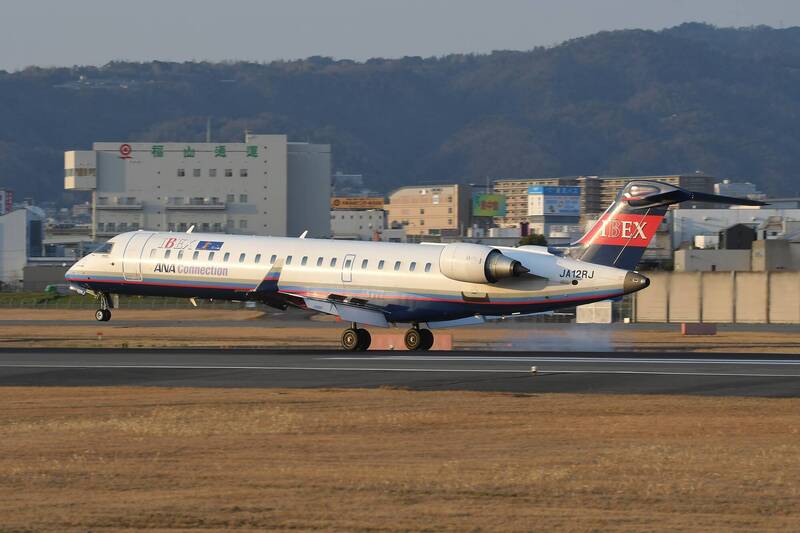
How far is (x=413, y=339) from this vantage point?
147 feet

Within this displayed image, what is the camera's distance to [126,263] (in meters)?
48.2

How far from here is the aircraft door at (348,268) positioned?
145 feet

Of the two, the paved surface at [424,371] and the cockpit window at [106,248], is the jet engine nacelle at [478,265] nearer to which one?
the paved surface at [424,371]

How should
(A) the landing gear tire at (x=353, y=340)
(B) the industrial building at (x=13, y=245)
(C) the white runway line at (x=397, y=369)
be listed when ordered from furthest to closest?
(B) the industrial building at (x=13, y=245) < (A) the landing gear tire at (x=353, y=340) < (C) the white runway line at (x=397, y=369)

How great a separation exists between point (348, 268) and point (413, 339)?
11.2ft

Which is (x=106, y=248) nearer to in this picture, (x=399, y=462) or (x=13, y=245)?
(x=399, y=462)

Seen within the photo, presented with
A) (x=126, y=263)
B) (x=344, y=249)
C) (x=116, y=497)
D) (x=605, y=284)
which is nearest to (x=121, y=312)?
(x=126, y=263)

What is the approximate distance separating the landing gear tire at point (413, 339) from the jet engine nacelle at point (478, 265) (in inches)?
105

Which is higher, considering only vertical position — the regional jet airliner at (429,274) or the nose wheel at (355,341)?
the regional jet airliner at (429,274)

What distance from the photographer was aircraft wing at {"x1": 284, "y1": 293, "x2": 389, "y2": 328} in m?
43.3

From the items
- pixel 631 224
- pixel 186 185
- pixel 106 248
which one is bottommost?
pixel 106 248

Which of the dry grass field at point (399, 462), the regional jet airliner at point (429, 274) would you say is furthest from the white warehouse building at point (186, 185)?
Result: the dry grass field at point (399, 462)

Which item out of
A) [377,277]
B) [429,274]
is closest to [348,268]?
[377,277]

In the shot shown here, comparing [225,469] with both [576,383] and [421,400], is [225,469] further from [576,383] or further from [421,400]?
[576,383]
